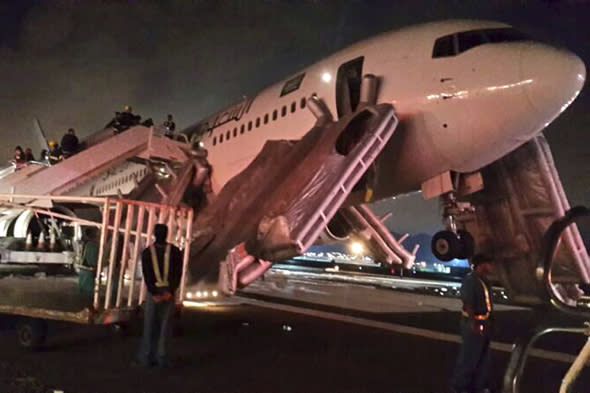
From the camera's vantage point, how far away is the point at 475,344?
216 inches

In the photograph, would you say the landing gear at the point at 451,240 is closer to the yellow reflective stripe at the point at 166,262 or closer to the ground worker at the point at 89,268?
the yellow reflective stripe at the point at 166,262

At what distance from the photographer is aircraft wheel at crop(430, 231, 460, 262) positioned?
435 inches

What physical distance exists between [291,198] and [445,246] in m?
4.13

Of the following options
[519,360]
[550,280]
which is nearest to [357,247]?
[519,360]

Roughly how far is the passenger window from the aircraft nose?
1.33 m

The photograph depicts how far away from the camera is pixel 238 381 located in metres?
6.01

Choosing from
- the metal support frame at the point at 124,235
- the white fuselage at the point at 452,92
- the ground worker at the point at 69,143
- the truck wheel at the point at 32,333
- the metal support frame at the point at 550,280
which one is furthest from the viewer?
the ground worker at the point at 69,143

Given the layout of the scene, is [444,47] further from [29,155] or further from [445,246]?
[29,155]

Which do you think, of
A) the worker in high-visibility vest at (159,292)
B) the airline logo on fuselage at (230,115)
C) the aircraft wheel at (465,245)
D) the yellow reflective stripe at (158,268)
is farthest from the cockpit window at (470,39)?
the airline logo on fuselage at (230,115)

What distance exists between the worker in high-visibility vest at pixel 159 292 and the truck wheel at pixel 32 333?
168 centimetres

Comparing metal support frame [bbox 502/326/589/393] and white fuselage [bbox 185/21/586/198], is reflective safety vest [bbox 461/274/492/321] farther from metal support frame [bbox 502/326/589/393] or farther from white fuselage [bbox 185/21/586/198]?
white fuselage [bbox 185/21/586/198]

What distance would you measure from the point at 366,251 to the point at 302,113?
4.65 m

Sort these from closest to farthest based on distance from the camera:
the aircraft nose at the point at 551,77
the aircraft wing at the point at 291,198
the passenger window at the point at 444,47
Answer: the aircraft wing at the point at 291,198
the aircraft nose at the point at 551,77
the passenger window at the point at 444,47

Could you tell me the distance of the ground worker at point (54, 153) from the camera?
21900 mm
